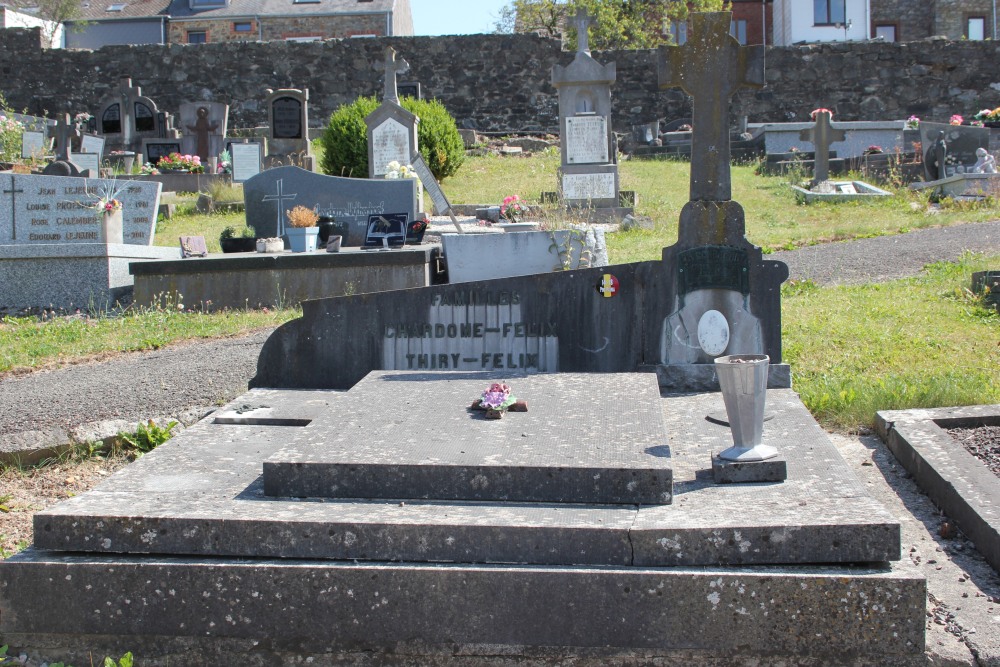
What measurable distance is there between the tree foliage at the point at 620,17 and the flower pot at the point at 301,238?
2081 centimetres

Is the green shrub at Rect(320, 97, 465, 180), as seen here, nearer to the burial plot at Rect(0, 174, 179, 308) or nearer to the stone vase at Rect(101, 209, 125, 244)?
the burial plot at Rect(0, 174, 179, 308)

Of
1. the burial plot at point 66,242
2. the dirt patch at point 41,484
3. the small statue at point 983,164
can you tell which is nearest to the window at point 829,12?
the small statue at point 983,164

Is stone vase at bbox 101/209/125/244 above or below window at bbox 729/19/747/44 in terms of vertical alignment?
below

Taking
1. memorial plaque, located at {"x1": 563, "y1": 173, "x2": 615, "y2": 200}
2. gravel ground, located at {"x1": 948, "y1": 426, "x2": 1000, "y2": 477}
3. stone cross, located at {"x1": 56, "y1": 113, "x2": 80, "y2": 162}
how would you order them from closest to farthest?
gravel ground, located at {"x1": 948, "y1": 426, "x2": 1000, "y2": 477} < memorial plaque, located at {"x1": 563, "y1": 173, "x2": 615, "y2": 200} < stone cross, located at {"x1": 56, "y1": 113, "x2": 80, "y2": 162}

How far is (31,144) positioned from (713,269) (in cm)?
2036

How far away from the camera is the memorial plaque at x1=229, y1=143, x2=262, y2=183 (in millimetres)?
18750

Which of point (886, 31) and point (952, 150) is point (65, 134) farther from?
point (886, 31)

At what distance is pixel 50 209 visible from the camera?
10859 mm

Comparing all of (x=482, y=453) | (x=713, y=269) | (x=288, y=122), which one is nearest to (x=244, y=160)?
(x=288, y=122)

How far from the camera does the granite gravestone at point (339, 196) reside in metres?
11.7

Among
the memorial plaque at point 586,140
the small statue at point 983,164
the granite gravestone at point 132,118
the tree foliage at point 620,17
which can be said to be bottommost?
the small statue at point 983,164

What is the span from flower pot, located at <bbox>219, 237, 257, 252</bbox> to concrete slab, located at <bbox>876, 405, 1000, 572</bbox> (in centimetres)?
736

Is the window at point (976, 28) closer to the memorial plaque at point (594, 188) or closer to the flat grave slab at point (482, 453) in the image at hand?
the memorial plaque at point (594, 188)

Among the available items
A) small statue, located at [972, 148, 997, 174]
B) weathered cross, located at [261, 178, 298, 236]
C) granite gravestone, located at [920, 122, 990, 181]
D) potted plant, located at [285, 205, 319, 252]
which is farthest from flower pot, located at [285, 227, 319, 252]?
granite gravestone, located at [920, 122, 990, 181]
